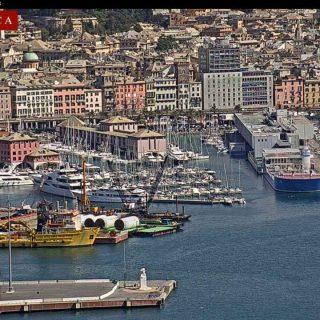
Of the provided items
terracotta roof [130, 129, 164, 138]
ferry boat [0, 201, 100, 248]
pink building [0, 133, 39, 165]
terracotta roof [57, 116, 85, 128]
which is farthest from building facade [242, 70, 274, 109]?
ferry boat [0, 201, 100, 248]

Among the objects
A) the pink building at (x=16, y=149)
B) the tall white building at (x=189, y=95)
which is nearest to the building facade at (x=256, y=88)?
the tall white building at (x=189, y=95)

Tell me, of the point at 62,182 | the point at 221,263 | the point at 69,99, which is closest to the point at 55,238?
the point at 221,263

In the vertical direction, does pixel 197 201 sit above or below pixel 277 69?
below

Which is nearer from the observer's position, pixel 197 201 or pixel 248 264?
pixel 248 264

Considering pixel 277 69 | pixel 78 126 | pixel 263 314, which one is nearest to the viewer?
pixel 263 314

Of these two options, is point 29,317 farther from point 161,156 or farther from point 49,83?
point 49,83

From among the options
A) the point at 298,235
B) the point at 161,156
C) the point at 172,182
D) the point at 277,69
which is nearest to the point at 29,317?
the point at 298,235
